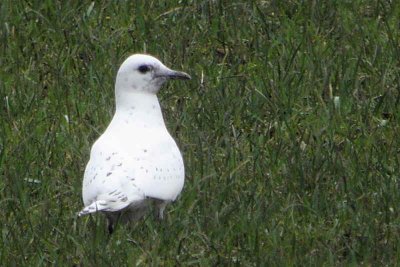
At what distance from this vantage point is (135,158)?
25.4 ft

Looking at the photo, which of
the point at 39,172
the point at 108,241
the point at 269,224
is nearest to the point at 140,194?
the point at 108,241

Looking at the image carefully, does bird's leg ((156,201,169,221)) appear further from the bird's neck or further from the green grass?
the bird's neck

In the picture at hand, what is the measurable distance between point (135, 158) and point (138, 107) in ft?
2.17

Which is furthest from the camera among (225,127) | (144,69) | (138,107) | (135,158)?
(225,127)

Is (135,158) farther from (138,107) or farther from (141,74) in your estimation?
(141,74)

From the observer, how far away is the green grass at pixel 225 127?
25.7ft

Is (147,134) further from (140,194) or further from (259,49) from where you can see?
(259,49)

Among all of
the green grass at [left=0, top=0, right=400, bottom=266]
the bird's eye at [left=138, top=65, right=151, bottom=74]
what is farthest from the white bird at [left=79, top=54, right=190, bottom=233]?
the green grass at [left=0, top=0, right=400, bottom=266]

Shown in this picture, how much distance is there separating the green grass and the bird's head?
518mm

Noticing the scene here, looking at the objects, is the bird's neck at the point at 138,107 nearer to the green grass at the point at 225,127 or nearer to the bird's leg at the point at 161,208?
the green grass at the point at 225,127

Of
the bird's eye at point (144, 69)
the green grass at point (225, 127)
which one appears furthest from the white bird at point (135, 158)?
the green grass at point (225, 127)

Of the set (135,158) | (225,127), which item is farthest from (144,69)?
(225,127)

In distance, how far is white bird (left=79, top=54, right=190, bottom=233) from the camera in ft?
24.7

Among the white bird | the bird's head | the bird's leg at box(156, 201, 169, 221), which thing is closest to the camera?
the white bird
